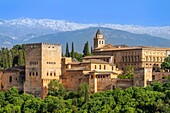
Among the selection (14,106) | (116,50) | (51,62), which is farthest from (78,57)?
(14,106)

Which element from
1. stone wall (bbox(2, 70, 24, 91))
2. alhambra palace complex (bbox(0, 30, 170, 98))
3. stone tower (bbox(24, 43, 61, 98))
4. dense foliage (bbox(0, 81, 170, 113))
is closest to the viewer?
dense foliage (bbox(0, 81, 170, 113))

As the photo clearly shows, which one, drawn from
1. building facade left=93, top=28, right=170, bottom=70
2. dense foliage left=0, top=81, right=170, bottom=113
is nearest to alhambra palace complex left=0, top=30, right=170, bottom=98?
building facade left=93, top=28, right=170, bottom=70

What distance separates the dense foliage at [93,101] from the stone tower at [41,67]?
110 centimetres

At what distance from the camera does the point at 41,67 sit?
56781mm

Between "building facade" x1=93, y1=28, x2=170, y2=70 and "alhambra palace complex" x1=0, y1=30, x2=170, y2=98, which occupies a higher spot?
"building facade" x1=93, y1=28, x2=170, y2=70

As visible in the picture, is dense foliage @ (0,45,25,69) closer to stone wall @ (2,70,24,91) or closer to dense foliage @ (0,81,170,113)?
stone wall @ (2,70,24,91)

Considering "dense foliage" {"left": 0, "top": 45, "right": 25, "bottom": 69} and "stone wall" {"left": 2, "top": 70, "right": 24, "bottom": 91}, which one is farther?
"dense foliage" {"left": 0, "top": 45, "right": 25, "bottom": 69}

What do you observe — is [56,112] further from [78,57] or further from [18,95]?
[78,57]

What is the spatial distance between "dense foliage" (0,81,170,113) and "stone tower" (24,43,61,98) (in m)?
1.10

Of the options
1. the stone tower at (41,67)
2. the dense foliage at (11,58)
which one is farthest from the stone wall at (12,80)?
the dense foliage at (11,58)

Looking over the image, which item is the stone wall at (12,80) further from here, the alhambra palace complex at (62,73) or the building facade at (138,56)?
the building facade at (138,56)

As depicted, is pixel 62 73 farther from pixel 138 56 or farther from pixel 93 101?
pixel 138 56

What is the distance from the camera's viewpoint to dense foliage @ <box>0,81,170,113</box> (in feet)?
157

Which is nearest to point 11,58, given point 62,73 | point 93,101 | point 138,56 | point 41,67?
point 62,73
